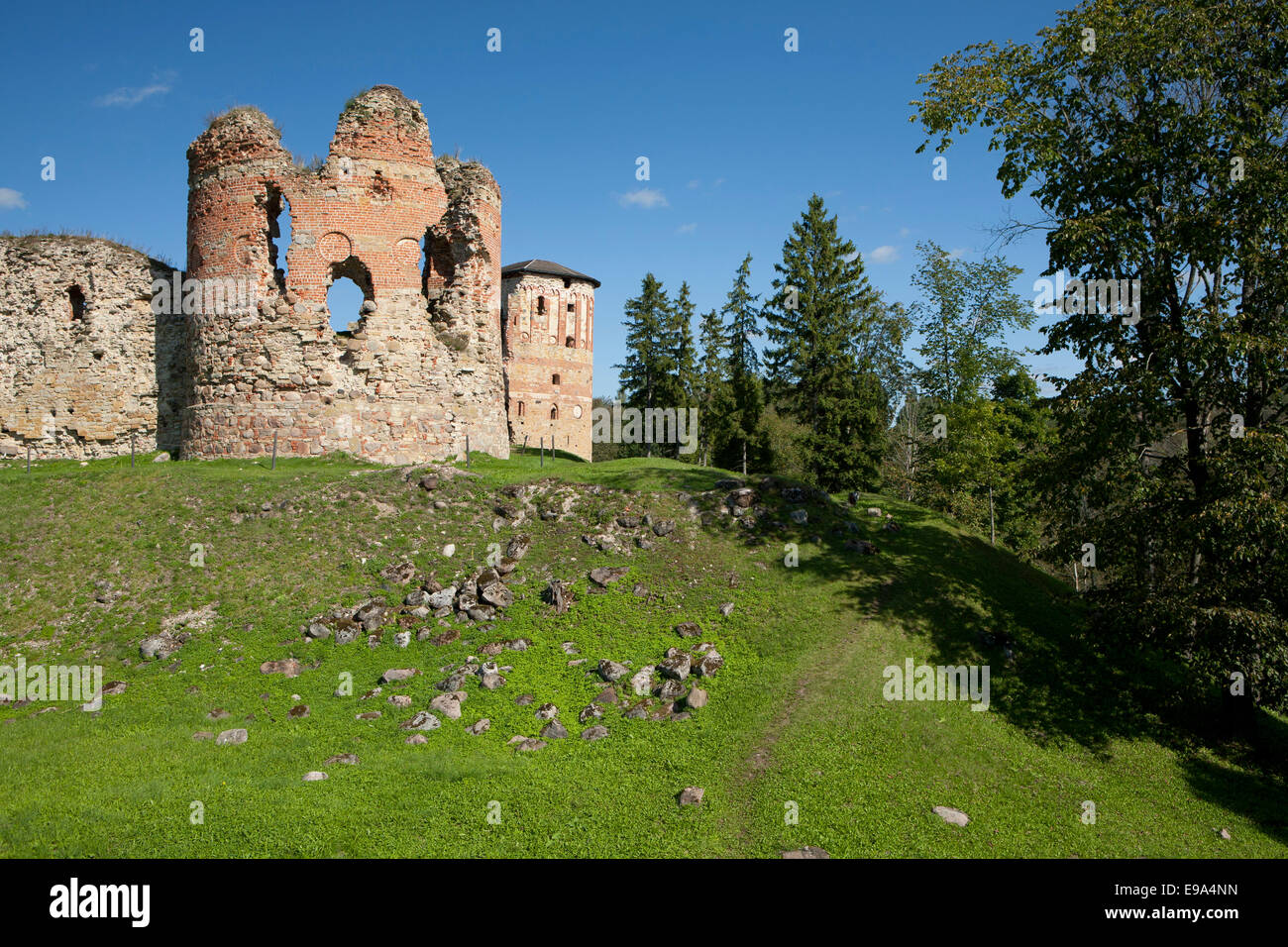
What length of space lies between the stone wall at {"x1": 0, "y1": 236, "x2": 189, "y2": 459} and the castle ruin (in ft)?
0.15

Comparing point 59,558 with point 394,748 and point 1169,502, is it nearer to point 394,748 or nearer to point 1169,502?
point 394,748

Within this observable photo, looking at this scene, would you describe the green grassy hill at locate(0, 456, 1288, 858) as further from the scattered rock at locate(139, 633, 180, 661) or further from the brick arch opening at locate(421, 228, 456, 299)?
the brick arch opening at locate(421, 228, 456, 299)

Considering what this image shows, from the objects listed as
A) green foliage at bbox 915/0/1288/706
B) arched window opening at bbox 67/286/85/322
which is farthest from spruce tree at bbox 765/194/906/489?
arched window opening at bbox 67/286/85/322

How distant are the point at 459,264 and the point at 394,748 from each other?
1670cm

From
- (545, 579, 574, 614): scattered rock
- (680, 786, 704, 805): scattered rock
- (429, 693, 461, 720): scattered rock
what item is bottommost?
(680, 786, 704, 805): scattered rock

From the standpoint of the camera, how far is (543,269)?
46.7 m

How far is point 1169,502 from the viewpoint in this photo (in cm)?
1330

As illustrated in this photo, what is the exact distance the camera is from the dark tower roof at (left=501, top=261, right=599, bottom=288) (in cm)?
4619

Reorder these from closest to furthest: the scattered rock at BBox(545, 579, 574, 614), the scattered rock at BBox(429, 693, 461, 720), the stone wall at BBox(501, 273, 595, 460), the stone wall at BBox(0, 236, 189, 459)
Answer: the scattered rock at BBox(429, 693, 461, 720) < the scattered rock at BBox(545, 579, 574, 614) < the stone wall at BBox(0, 236, 189, 459) < the stone wall at BBox(501, 273, 595, 460)

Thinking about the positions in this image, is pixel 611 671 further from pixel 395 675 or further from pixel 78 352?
pixel 78 352

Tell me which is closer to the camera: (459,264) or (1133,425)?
(1133,425)

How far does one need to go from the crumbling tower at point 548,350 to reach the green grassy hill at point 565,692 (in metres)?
26.0

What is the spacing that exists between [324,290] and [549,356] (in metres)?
25.0
